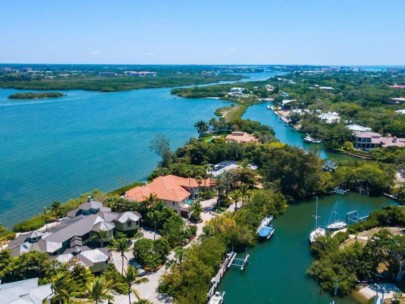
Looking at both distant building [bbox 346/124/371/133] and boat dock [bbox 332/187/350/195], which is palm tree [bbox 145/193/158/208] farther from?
distant building [bbox 346/124/371/133]

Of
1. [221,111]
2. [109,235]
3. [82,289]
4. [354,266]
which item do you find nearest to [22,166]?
[109,235]

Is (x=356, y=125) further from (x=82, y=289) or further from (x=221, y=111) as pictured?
(x=82, y=289)

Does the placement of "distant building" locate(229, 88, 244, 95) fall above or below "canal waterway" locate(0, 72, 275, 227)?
below

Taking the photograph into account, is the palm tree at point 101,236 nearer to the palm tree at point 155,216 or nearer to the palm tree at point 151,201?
the palm tree at point 155,216

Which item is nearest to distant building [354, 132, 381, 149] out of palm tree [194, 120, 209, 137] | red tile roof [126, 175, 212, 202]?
palm tree [194, 120, 209, 137]

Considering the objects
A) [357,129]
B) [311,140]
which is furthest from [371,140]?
[311,140]

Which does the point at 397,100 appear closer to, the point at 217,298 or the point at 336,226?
the point at 336,226

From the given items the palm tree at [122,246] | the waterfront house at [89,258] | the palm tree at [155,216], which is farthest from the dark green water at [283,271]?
the waterfront house at [89,258]
